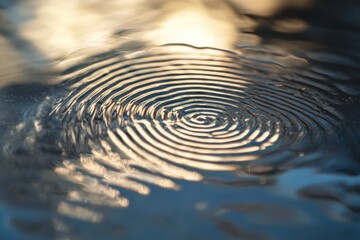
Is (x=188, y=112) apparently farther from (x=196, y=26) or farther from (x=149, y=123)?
(x=196, y=26)

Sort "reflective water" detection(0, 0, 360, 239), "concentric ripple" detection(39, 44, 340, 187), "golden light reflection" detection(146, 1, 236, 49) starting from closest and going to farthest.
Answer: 1. "reflective water" detection(0, 0, 360, 239)
2. "concentric ripple" detection(39, 44, 340, 187)
3. "golden light reflection" detection(146, 1, 236, 49)

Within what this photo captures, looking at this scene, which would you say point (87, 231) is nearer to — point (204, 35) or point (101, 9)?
point (204, 35)

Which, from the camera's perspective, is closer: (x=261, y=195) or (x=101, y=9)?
(x=261, y=195)

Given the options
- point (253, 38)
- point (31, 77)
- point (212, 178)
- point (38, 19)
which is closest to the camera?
point (212, 178)

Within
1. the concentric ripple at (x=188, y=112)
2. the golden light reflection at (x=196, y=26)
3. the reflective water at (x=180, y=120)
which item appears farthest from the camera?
the golden light reflection at (x=196, y=26)

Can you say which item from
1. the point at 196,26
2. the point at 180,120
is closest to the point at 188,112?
the point at 180,120

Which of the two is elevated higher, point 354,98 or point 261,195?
point 354,98

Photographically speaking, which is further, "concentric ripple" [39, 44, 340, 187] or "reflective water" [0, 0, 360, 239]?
"concentric ripple" [39, 44, 340, 187]

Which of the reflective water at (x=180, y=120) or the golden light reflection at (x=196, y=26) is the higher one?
the golden light reflection at (x=196, y=26)

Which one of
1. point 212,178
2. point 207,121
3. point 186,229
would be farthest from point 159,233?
point 207,121
